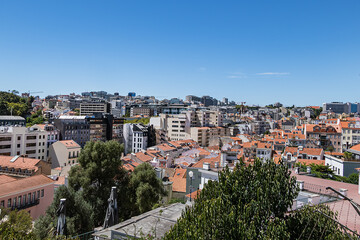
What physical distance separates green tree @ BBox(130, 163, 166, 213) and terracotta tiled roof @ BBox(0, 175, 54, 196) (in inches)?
279

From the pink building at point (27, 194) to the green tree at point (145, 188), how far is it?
6.90 m

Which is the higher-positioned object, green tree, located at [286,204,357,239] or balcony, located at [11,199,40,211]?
green tree, located at [286,204,357,239]

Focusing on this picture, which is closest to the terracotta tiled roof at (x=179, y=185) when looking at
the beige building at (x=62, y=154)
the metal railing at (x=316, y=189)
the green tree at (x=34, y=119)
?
the metal railing at (x=316, y=189)

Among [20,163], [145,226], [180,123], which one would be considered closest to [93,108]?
[180,123]

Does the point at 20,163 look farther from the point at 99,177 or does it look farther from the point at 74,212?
the point at 74,212

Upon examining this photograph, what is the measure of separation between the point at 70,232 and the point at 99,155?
6.06m

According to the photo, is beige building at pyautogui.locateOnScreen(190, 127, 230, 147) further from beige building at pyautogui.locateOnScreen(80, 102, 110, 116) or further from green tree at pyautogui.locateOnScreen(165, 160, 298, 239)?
green tree at pyautogui.locateOnScreen(165, 160, 298, 239)

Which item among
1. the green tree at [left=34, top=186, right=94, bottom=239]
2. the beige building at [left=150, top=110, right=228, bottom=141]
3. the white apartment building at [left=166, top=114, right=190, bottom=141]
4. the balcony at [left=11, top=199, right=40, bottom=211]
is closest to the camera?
the green tree at [left=34, top=186, right=94, bottom=239]

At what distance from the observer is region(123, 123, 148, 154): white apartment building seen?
74312 mm

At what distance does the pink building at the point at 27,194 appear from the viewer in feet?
60.4

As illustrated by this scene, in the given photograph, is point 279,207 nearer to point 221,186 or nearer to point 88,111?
point 221,186

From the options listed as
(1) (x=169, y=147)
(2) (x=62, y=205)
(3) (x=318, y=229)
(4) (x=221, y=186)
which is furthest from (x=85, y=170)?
(1) (x=169, y=147)

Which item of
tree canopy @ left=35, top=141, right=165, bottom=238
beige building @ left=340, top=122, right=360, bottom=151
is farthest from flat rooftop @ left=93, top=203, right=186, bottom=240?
beige building @ left=340, top=122, right=360, bottom=151

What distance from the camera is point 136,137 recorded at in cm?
7488
